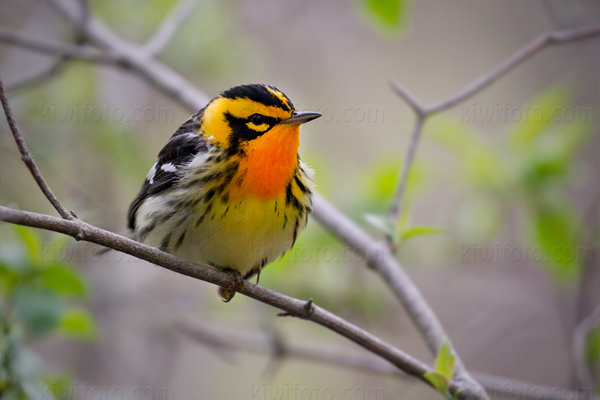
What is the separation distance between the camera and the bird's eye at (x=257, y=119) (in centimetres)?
304

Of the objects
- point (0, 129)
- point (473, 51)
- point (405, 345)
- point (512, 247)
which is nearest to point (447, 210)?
point (512, 247)

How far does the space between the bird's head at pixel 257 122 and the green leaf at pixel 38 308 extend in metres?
1.11

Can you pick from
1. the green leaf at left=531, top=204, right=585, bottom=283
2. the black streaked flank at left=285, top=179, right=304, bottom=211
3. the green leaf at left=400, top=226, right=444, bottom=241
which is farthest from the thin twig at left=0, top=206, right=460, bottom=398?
the green leaf at left=531, top=204, right=585, bottom=283

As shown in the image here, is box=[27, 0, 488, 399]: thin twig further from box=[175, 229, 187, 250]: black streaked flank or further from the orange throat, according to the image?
box=[175, 229, 187, 250]: black streaked flank

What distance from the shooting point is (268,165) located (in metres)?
2.93

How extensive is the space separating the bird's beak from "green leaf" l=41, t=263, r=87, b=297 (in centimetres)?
129

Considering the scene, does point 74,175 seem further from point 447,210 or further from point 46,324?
point 447,210

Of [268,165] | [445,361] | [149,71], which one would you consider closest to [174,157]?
[268,165]

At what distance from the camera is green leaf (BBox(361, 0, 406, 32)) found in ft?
10.7

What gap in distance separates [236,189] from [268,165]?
0.21 metres

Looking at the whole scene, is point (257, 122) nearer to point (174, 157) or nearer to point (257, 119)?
point (257, 119)

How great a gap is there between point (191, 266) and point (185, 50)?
331 cm

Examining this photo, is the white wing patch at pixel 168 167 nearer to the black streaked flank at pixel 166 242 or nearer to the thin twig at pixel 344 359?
the black streaked flank at pixel 166 242

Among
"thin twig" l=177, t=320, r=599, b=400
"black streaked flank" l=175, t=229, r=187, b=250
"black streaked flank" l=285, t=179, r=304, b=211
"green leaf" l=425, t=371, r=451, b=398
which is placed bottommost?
"thin twig" l=177, t=320, r=599, b=400
